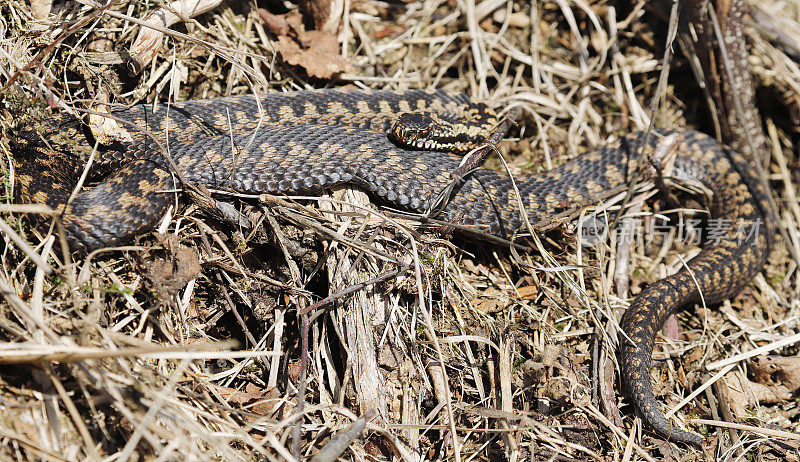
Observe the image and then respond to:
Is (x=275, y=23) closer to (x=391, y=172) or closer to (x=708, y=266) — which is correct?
(x=391, y=172)

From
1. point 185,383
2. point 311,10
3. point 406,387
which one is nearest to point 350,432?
point 406,387

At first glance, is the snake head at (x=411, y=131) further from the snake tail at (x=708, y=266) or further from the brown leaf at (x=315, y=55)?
the snake tail at (x=708, y=266)

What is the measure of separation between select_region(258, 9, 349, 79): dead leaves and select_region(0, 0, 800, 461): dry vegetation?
0.08 ft

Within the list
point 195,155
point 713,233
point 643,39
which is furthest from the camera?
point 643,39

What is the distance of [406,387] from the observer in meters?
3.43

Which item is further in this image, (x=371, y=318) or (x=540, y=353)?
(x=540, y=353)

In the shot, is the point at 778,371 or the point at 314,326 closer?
the point at 314,326

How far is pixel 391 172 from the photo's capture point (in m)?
4.00

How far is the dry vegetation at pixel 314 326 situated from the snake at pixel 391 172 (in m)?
0.16

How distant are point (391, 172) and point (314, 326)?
47.3 inches

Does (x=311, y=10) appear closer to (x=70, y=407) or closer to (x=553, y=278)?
(x=553, y=278)

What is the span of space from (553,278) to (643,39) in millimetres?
3131

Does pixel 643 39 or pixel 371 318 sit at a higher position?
pixel 643 39

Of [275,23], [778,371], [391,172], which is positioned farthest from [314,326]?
[778,371]
